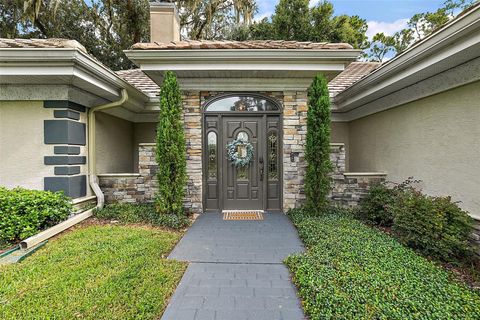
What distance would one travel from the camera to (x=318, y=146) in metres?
4.76

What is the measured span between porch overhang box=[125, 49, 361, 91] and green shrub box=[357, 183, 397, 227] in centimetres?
252

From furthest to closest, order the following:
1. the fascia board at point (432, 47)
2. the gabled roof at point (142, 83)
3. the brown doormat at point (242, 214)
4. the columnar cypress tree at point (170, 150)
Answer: the gabled roof at point (142, 83) → the brown doormat at point (242, 214) → the columnar cypress tree at point (170, 150) → the fascia board at point (432, 47)

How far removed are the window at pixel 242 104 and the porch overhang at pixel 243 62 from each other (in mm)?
484

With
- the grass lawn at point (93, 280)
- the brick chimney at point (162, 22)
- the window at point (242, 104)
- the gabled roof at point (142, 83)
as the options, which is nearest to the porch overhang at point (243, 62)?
the window at point (242, 104)

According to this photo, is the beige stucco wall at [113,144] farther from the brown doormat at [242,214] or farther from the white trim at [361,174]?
the white trim at [361,174]

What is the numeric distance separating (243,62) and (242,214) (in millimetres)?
3120

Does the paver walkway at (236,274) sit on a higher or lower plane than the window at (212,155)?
lower

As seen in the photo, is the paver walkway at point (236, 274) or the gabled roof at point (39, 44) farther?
the gabled roof at point (39, 44)

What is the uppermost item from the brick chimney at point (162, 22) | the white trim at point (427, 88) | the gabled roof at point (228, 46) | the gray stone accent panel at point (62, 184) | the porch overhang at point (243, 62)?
the brick chimney at point (162, 22)

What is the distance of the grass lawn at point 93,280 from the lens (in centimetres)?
217

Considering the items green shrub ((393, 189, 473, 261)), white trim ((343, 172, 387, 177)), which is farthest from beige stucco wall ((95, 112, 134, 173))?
green shrub ((393, 189, 473, 261))

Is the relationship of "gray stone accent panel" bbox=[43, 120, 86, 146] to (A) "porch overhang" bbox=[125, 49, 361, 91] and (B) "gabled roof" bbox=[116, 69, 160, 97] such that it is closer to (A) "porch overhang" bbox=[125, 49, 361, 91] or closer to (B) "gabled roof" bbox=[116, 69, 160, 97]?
(A) "porch overhang" bbox=[125, 49, 361, 91]

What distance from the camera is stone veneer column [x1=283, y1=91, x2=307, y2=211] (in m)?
5.41

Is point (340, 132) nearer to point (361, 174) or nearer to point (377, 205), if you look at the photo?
point (361, 174)
